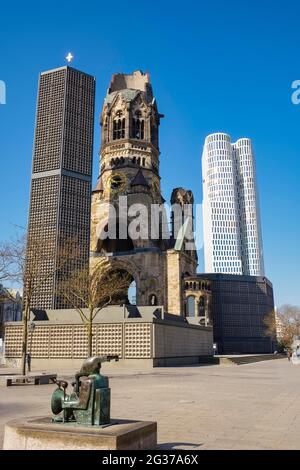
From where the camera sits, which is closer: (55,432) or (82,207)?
(55,432)

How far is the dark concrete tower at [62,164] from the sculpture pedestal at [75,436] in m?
49.4

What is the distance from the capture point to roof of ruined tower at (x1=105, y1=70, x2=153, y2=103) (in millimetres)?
83062

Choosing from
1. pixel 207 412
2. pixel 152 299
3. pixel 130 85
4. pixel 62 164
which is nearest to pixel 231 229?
pixel 130 85

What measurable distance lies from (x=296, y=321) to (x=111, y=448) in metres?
93.1

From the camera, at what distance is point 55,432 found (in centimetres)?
617

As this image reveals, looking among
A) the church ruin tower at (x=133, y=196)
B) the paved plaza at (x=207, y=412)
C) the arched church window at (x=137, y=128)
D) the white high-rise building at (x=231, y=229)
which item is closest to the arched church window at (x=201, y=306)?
the church ruin tower at (x=133, y=196)

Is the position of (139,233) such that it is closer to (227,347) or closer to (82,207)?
Answer: (82,207)

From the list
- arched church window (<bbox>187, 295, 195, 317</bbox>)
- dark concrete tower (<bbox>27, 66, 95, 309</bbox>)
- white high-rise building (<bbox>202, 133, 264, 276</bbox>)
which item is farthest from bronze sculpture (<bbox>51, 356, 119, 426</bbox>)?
white high-rise building (<bbox>202, 133, 264, 276</bbox>)

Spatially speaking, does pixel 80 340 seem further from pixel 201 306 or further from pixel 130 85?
pixel 130 85

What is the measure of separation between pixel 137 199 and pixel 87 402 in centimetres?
6676

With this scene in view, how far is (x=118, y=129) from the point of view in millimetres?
81438

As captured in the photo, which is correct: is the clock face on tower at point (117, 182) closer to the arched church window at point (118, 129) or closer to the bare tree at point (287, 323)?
the arched church window at point (118, 129)

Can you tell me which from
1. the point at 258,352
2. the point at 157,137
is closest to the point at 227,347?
the point at 258,352

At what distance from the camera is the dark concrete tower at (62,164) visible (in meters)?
58.1
